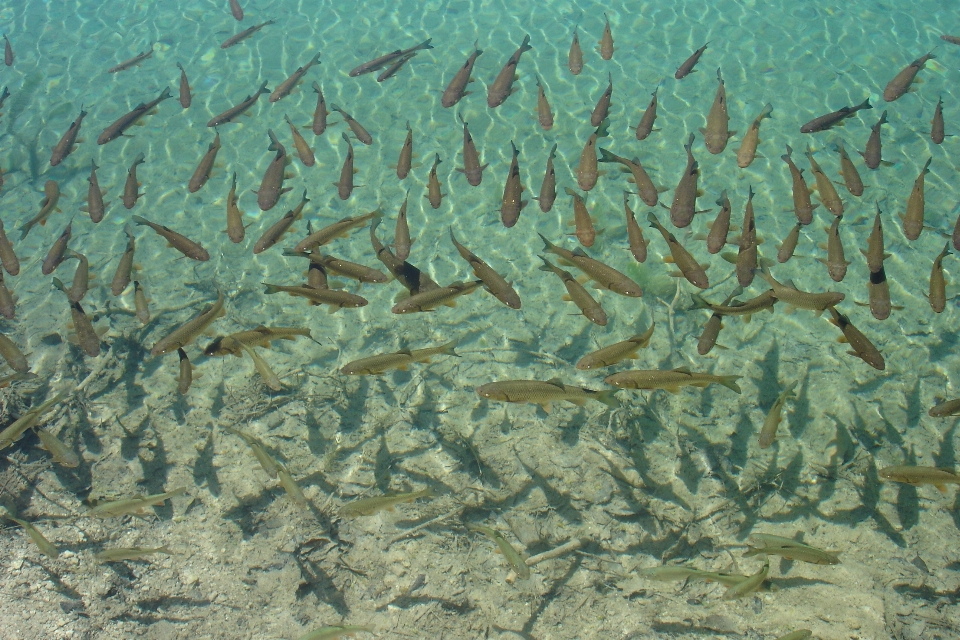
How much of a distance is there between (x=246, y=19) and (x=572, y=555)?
11.7 meters

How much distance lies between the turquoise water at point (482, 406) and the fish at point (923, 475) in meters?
0.48

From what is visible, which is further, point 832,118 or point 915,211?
point 832,118

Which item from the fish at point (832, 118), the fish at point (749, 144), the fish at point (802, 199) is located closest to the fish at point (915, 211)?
the fish at point (802, 199)

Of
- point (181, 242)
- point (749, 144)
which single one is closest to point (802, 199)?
point (749, 144)

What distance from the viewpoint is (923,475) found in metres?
4.02

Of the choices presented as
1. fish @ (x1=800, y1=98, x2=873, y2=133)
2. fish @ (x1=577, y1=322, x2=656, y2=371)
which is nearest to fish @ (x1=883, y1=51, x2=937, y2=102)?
fish @ (x1=800, y1=98, x2=873, y2=133)

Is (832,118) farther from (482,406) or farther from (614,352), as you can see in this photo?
(482,406)

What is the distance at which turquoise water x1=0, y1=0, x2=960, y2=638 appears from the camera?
13.3 feet

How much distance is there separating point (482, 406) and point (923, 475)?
11.1 feet

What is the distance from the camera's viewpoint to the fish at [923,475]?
4.00m

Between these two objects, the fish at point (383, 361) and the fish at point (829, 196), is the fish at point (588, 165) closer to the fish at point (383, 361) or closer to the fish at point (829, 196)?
the fish at point (829, 196)

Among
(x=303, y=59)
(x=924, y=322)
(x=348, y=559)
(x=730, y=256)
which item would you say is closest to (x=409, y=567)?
(x=348, y=559)

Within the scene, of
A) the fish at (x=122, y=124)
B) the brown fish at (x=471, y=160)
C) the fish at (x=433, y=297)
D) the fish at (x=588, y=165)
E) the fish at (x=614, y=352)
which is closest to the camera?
the fish at (x=614, y=352)

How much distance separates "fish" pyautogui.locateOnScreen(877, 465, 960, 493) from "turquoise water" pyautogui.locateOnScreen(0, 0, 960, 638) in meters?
0.48
